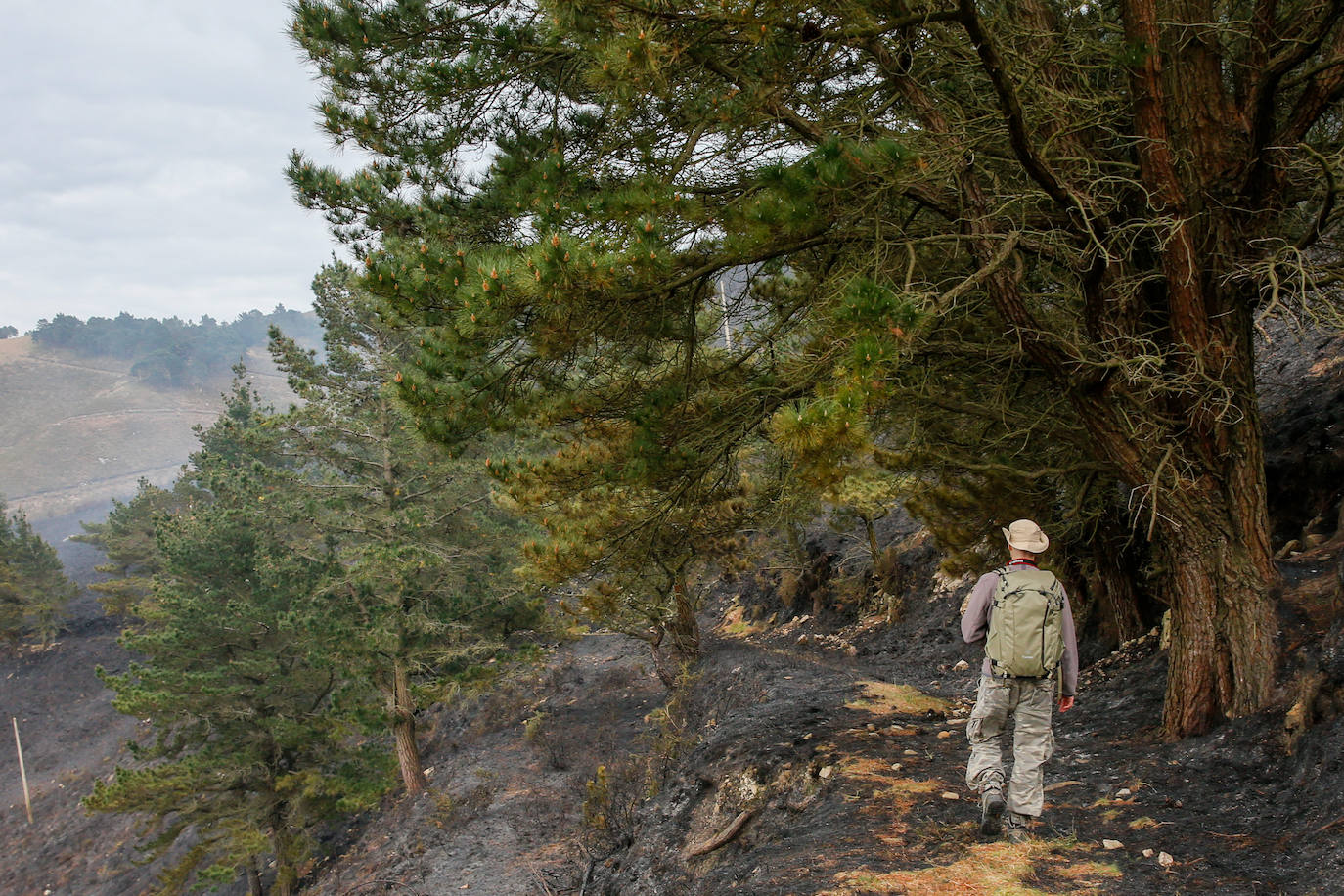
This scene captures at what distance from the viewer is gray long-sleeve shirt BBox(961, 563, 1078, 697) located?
4.05 metres

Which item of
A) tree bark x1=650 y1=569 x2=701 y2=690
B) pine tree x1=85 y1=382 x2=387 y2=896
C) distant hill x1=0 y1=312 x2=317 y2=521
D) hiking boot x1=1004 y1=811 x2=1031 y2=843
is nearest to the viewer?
hiking boot x1=1004 y1=811 x2=1031 y2=843

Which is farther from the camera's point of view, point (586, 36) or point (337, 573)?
point (337, 573)

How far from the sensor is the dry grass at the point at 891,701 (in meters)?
7.94

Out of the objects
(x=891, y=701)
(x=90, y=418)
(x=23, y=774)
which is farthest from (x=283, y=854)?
(x=90, y=418)

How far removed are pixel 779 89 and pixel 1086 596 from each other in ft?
24.0

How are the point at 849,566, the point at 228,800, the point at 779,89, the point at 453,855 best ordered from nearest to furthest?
the point at 779,89
the point at 453,855
the point at 228,800
the point at 849,566

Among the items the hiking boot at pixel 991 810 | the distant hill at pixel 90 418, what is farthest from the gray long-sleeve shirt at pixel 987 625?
the distant hill at pixel 90 418

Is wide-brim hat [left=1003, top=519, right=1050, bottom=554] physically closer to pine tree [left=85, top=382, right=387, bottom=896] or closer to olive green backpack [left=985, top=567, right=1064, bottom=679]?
olive green backpack [left=985, top=567, right=1064, bottom=679]

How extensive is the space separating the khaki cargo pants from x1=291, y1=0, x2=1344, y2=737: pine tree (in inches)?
55.6

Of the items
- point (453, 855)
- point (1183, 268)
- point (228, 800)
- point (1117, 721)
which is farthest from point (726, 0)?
point (228, 800)

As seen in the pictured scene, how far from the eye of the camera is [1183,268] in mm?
4953

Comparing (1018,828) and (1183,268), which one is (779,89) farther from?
(1018,828)

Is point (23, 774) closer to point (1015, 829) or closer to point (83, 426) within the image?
point (1015, 829)

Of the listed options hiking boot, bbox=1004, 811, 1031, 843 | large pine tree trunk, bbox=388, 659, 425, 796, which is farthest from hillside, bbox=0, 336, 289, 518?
hiking boot, bbox=1004, 811, 1031, 843
